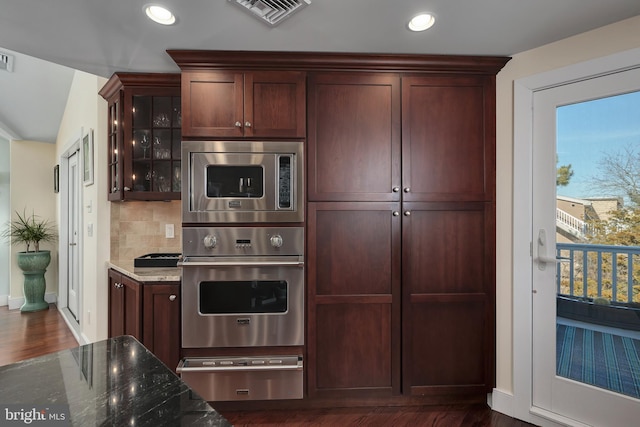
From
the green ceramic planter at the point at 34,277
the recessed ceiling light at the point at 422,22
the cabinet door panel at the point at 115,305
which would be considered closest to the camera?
the recessed ceiling light at the point at 422,22

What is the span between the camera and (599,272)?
1856 mm

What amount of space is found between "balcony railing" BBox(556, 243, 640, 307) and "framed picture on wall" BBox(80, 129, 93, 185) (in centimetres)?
363

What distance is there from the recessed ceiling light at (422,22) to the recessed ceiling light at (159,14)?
1.26m

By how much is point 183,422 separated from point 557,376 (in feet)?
7.48

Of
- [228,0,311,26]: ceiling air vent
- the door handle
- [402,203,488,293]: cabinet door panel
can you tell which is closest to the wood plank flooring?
[402,203,488,293]: cabinet door panel

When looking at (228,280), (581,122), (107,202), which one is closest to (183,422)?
(228,280)

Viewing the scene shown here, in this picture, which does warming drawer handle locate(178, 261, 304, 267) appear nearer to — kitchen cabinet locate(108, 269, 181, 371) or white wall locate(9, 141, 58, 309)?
kitchen cabinet locate(108, 269, 181, 371)

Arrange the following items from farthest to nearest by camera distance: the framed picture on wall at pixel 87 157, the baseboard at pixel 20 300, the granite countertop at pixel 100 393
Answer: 1. the baseboard at pixel 20 300
2. the framed picture on wall at pixel 87 157
3. the granite countertop at pixel 100 393

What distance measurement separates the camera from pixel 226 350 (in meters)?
2.04

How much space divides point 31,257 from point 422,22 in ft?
16.9

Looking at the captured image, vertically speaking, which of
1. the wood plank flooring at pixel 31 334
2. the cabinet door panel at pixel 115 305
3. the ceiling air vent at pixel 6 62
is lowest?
the wood plank flooring at pixel 31 334

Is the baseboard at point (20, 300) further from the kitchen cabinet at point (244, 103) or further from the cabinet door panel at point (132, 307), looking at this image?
the kitchen cabinet at point (244, 103)

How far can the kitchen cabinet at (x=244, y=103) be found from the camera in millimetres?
2025

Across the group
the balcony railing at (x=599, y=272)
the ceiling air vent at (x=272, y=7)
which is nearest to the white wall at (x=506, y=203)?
the balcony railing at (x=599, y=272)
